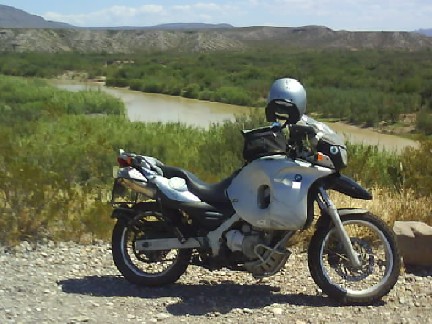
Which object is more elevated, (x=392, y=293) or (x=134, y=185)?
(x=134, y=185)

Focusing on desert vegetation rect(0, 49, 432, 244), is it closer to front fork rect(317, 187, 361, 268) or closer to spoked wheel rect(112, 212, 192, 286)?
spoked wheel rect(112, 212, 192, 286)

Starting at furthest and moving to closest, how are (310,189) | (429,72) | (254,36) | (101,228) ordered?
(254,36) → (429,72) → (101,228) → (310,189)

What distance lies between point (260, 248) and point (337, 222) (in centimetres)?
61

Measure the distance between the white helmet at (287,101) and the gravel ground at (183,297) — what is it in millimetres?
1371

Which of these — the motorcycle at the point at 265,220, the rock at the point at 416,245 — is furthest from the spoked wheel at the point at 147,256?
the rock at the point at 416,245

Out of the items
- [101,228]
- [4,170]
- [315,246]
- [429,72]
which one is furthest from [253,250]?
[429,72]

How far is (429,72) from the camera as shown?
184 ft

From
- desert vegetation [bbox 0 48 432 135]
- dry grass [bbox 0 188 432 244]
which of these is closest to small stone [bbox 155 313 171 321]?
dry grass [bbox 0 188 432 244]

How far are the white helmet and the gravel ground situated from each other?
1.37 metres

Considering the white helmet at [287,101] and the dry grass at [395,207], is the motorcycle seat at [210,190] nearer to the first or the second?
the white helmet at [287,101]

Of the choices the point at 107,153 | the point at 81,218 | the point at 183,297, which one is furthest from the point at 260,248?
the point at 107,153

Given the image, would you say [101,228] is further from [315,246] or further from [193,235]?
[315,246]

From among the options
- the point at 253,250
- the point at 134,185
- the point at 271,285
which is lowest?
the point at 271,285

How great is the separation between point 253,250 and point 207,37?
478 feet
